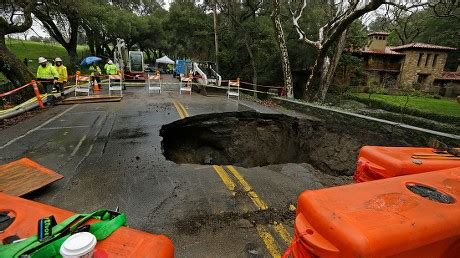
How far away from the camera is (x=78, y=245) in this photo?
1498 mm

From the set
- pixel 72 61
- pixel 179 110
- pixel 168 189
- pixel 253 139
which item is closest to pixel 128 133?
pixel 179 110

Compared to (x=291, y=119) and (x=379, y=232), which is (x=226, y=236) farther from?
(x=291, y=119)

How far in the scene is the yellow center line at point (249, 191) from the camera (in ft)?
13.6

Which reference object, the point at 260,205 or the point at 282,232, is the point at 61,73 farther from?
the point at 282,232

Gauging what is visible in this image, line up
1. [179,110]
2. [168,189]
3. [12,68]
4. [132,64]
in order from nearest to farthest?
1. [168,189]
2. [179,110]
3. [12,68]
4. [132,64]

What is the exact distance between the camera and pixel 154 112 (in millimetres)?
10672

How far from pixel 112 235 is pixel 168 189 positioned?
8.80 ft

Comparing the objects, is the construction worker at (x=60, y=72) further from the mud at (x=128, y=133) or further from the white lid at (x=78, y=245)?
the white lid at (x=78, y=245)

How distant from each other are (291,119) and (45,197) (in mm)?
8458

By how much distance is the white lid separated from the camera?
4.79 ft

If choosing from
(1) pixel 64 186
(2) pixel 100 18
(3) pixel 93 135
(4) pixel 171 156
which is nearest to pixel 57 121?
(3) pixel 93 135

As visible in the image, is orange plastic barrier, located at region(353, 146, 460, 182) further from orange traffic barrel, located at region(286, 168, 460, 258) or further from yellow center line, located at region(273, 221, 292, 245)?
yellow center line, located at region(273, 221, 292, 245)

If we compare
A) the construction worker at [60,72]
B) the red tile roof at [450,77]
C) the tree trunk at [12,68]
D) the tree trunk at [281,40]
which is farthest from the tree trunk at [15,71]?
the red tile roof at [450,77]

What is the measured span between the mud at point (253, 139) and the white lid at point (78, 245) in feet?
24.7
